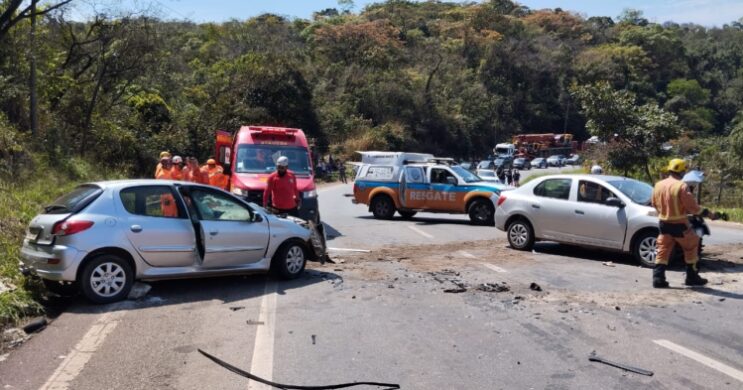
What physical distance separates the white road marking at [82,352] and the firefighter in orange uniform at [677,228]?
6.87 metres

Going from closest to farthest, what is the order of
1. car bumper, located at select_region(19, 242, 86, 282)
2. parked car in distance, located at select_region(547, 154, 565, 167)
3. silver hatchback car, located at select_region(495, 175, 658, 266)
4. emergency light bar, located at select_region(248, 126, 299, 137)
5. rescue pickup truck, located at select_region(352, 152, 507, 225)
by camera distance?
1. car bumper, located at select_region(19, 242, 86, 282)
2. silver hatchback car, located at select_region(495, 175, 658, 266)
3. emergency light bar, located at select_region(248, 126, 299, 137)
4. rescue pickup truck, located at select_region(352, 152, 507, 225)
5. parked car in distance, located at select_region(547, 154, 565, 167)

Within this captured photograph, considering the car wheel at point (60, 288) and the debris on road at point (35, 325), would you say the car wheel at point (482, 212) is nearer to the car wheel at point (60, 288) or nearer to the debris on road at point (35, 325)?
the car wheel at point (60, 288)

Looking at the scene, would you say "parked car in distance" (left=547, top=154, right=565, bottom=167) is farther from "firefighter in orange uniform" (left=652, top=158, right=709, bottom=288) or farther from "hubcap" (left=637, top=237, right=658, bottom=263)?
"firefighter in orange uniform" (left=652, top=158, right=709, bottom=288)

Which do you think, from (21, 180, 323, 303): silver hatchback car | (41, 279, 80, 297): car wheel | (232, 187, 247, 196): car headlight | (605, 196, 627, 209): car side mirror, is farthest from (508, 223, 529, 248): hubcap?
(41, 279, 80, 297): car wheel

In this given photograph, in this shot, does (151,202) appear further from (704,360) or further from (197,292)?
(704,360)

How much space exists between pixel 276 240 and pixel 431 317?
2881 mm

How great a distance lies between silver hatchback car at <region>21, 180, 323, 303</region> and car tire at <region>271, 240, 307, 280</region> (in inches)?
0.6

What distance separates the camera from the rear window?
7648mm

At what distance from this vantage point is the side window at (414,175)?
18.6 m

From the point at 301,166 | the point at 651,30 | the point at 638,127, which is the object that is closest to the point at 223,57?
the point at 638,127

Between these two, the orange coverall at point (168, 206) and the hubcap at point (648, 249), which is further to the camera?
the hubcap at point (648, 249)

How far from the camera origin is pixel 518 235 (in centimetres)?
1248

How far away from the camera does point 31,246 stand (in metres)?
7.80

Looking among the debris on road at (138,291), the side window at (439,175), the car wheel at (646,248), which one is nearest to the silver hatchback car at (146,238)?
the debris on road at (138,291)
